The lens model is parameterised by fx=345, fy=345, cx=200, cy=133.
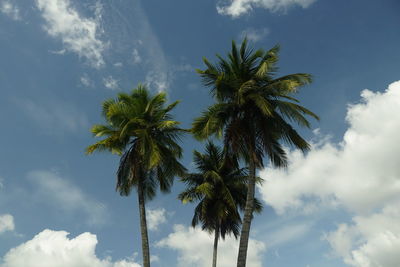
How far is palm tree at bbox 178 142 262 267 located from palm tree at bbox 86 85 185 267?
723cm

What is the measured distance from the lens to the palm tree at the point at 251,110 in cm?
1758

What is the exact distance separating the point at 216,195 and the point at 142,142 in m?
12.8

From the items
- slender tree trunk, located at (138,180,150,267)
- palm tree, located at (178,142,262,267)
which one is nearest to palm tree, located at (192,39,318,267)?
slender tree trunk, located at (138,180,150,267)

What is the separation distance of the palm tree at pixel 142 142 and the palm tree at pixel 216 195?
7.23m

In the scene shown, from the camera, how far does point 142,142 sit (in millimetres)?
19172

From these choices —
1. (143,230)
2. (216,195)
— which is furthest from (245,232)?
(216,195)

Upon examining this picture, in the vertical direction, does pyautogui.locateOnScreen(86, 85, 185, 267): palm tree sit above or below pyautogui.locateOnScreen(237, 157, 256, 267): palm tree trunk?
above

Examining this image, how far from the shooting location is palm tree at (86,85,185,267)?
63.9 ft

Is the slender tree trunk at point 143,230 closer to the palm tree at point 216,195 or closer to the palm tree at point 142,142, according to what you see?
the palm tree at point 142,142

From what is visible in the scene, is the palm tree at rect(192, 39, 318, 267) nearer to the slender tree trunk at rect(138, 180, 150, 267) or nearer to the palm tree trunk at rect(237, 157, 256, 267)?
the palm tree trunk at rect(237, 157, 256, 267)

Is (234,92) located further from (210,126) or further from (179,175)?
(179,175)

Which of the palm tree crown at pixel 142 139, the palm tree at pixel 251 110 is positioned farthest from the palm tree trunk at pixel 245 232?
the palm tree crown at pixel 142 139

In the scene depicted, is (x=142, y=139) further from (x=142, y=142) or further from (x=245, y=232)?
(x=245, y=232)

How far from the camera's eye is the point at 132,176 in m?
19.5
